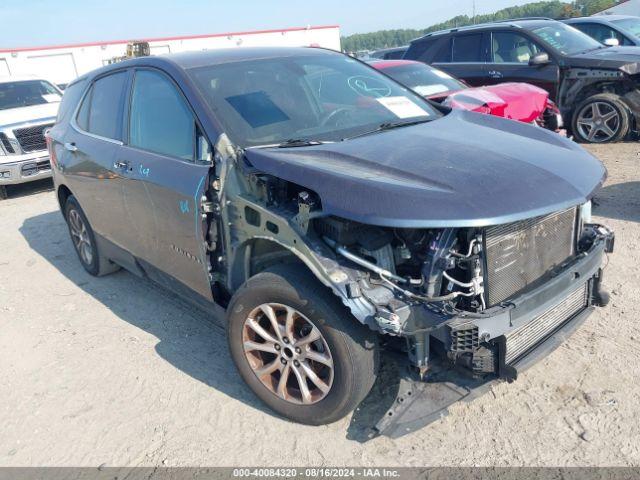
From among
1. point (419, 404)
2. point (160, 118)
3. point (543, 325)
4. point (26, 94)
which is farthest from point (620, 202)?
point (26, 94)

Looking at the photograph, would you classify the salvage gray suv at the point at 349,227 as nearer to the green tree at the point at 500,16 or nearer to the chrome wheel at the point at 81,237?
the chrome wheel at the point at 81,237

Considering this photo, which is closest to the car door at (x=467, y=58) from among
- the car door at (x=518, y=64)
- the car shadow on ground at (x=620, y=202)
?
the car door at (x=518, y=64)

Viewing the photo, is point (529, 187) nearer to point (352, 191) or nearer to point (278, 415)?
point (352, 191)

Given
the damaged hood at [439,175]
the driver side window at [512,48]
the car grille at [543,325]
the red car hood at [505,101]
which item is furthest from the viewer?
the driver side window at [512,48]

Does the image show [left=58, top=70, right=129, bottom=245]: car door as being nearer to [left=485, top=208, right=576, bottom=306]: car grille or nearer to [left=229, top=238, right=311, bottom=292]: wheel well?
[left=229, top=238, right=311, bottom=292]: wheel well

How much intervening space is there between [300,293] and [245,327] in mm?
521

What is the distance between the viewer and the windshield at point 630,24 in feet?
41.7

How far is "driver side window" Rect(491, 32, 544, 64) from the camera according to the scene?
8984 millimetres

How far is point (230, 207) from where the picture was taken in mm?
3068

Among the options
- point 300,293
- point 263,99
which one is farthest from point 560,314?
point 263,99

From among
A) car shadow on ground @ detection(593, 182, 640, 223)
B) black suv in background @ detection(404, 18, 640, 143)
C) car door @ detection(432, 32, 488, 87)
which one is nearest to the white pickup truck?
car door @ detection(432, 32, 488, 87)

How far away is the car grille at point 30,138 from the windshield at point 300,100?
6901 mm

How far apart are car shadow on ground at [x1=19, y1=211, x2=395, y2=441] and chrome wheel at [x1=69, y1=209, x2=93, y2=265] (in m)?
0.22

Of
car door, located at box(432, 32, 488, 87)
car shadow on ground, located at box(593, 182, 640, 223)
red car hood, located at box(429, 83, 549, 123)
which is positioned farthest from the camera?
car door, located at box(432, 32, 488, 87)
